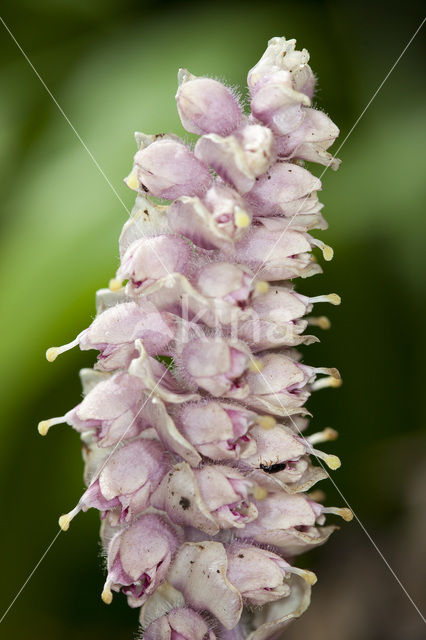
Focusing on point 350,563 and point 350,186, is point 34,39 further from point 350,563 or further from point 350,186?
point 350,563

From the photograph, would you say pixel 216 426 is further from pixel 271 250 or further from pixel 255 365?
pixel 271 250

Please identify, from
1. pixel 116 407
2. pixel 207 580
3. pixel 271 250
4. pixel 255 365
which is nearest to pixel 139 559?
pixel 207 580

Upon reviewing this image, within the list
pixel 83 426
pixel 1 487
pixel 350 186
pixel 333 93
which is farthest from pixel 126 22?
pixel 83 426

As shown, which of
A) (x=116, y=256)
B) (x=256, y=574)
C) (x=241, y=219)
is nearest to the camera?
(x=241, y=219)

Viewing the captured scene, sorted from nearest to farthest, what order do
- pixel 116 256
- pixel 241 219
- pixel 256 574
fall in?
pixel 241 219 < pixel 256 574 < pixel 116 256

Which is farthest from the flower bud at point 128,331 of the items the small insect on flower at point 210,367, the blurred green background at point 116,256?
the blurred green background at point 116,256

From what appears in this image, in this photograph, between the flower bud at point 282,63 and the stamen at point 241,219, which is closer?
A: the stamen at point 241,219

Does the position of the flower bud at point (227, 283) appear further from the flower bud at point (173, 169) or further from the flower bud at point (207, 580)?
the flower bud at point (207, 580)

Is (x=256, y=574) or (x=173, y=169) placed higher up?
(x=173, y=169)
